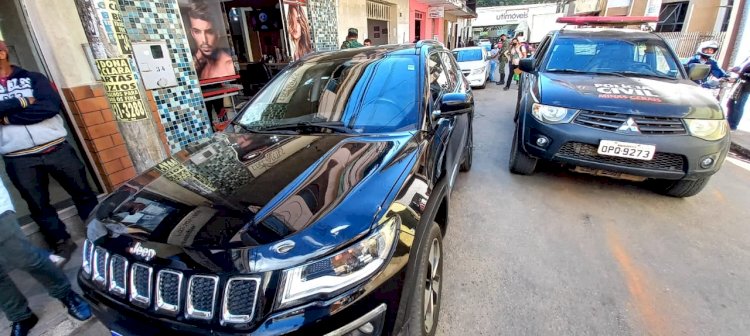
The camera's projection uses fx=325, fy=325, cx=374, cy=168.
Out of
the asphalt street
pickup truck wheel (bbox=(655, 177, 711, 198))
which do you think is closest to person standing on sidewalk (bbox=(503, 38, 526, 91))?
the asphalt street

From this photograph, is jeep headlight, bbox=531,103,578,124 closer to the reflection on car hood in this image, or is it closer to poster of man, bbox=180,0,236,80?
the reflection on car hood

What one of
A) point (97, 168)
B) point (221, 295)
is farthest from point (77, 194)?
point (221, 295)

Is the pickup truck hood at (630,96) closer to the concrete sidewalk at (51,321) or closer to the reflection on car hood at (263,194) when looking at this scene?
the reflection on car hood at (263,194)

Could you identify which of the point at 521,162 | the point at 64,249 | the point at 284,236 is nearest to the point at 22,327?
the point at 64,249

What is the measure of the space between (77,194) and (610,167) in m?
4.69

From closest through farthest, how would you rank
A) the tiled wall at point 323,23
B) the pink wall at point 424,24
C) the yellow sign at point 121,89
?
the yellow sign at point 121,89, the tiled wall at point 323,23, the pink wall at point 424,24

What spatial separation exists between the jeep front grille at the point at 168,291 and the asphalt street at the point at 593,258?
1447 millimetres

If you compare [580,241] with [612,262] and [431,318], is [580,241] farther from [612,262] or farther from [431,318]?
[431,318]

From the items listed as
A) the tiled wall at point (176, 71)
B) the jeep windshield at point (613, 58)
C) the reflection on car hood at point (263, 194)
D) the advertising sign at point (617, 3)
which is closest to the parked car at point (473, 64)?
the jeep windshield at point (613, 58)

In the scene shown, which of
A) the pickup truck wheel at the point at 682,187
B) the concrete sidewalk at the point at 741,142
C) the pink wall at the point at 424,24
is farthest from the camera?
the pink wall at the point at 424,24

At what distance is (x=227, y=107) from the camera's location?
5.04 meters

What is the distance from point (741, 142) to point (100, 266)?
7634 mm

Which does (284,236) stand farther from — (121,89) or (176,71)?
(176,71)

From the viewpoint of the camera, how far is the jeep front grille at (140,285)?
128 centimetres
